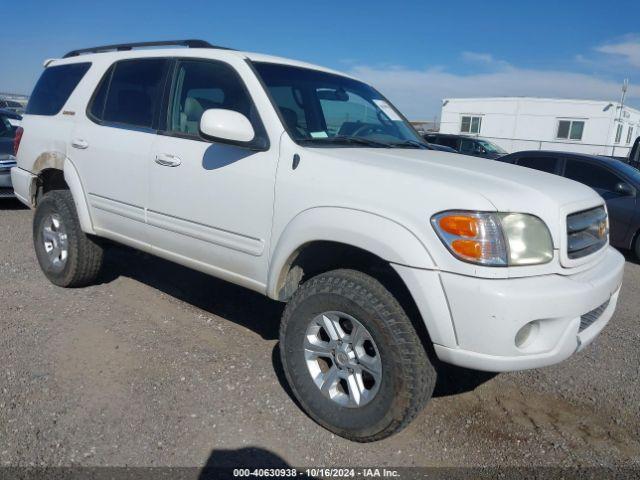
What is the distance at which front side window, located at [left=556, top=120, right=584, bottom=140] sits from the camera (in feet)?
93.8

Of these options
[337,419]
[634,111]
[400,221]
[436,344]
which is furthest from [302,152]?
[634,111]

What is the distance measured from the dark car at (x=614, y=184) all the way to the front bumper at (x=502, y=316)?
19.1ft

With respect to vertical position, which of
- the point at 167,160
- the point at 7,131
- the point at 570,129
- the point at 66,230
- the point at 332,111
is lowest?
the point at 570,129

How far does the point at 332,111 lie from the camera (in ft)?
11.9

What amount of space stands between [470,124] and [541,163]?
78.2 ft

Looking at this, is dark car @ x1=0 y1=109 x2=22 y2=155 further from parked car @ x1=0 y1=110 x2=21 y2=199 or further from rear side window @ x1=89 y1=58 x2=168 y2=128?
rear side window @ x1=89 y1=58 x2=168 y2=128

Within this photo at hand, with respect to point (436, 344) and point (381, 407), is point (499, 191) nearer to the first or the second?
point (436, 344)

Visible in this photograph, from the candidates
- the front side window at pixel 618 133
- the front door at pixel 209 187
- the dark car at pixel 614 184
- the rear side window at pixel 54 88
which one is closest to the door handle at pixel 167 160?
the front door at pixel 209 187

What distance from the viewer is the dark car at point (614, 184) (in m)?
7.51

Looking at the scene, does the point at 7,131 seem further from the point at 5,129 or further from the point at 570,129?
the point at 570,129

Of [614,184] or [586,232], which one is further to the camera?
[614,184]

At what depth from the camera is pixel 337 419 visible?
2.79 meters

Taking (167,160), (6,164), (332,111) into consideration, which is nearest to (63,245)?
(167,160)

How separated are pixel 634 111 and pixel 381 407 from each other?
36465mm
